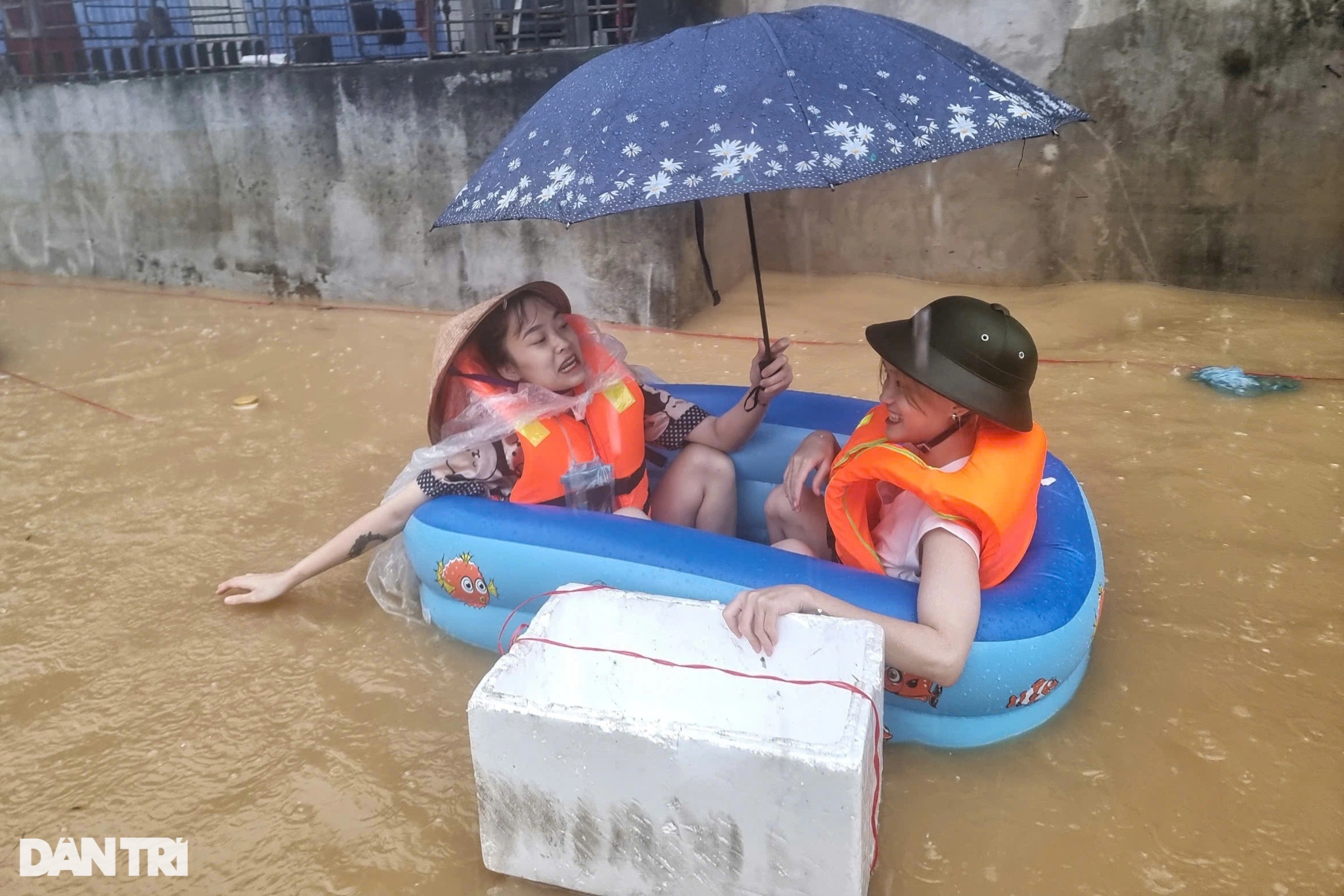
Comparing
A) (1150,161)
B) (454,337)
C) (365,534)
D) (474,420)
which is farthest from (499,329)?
(1150,161)

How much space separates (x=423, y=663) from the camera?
2490 mm

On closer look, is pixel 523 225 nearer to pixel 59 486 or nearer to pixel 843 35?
pixel 59 486

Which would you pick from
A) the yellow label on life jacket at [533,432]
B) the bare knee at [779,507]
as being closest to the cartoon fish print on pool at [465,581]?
the yellow label on life jacket at [533,432]

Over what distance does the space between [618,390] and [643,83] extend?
36.6 inches

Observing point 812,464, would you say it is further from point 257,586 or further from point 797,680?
point 257,586

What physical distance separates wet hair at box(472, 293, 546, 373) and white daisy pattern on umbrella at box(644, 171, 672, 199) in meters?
0.83

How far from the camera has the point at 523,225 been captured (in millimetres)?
5281

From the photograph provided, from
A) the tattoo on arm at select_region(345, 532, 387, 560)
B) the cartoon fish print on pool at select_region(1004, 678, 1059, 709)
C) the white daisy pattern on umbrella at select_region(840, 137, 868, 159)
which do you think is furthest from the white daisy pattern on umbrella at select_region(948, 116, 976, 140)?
the tattoo on arm at select_region(345, 532, 387, 560)

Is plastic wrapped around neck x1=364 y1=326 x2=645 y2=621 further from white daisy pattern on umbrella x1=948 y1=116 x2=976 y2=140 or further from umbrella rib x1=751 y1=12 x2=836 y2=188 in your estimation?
white daisy pattern on umbrella x1=948 y1=116 x2=976 y2=140

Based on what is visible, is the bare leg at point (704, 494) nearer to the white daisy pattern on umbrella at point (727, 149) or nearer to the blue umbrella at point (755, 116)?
the blue umbrella at point (755, 116)

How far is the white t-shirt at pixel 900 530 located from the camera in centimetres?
210

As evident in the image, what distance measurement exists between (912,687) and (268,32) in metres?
5.68

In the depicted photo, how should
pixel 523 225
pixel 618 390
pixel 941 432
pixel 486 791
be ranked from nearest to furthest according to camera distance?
1. pixel 486 791
2. pixel 941 432
3. pixel 618 390
4. pixel 523 225

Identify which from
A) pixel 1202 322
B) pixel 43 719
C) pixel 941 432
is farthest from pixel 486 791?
pixel 1202 322
